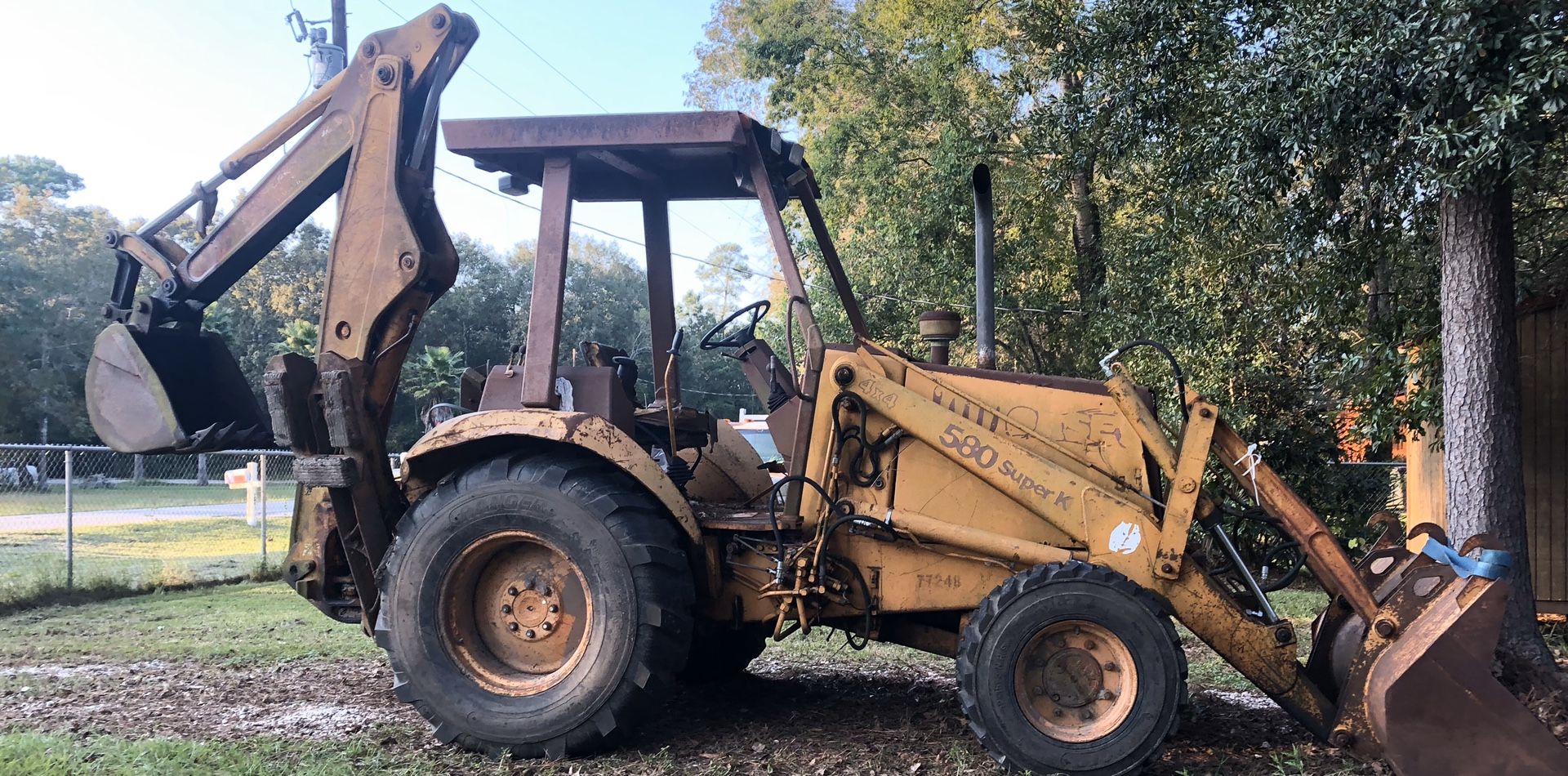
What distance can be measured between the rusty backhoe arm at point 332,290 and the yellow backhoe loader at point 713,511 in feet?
0.05

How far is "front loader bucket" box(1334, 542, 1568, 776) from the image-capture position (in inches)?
136

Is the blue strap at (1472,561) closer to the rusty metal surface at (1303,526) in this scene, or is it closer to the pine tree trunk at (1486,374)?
the rusty metal surface at (1303,526)

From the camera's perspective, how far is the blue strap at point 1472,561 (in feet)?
11.9

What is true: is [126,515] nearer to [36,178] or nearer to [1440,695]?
[1440,695]

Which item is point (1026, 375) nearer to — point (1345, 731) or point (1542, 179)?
point (1345, 731)

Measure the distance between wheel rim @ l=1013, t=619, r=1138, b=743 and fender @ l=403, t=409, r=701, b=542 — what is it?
1.49 metres

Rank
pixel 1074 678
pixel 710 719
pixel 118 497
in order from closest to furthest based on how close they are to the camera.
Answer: pixel 1074 678 → pixel 710 719 → pixel 118 497

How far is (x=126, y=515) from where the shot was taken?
12.7m

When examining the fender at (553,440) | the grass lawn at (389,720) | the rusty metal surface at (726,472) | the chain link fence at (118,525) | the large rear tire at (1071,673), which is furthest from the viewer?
the chain link fence at (118,525)

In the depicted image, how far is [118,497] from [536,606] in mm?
11708

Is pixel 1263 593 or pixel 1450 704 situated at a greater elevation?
pixel 1263 593

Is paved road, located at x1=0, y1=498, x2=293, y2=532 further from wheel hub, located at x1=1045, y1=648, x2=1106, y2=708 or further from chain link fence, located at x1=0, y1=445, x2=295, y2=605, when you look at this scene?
wheel hub, located at x1=1045, y1=648, x2=1106, y2=708

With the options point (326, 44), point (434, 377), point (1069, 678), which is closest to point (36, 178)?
point (434, 377)

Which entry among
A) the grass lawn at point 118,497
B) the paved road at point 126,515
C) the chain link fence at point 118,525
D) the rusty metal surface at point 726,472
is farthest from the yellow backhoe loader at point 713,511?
the grass lawn at point 118,497
